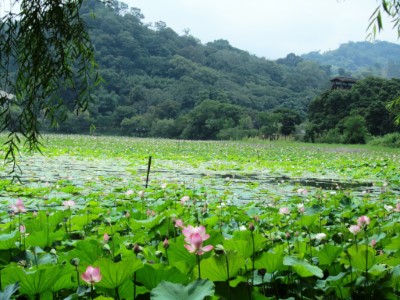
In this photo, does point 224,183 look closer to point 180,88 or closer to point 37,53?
point 37,53

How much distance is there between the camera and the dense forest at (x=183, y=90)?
38.0m

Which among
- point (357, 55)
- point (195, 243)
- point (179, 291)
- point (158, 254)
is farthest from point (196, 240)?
point (357, 55)

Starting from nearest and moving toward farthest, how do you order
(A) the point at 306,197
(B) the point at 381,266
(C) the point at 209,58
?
(B) the point at 381,266, (A) the point at 306,197, (C) the point at 209,58

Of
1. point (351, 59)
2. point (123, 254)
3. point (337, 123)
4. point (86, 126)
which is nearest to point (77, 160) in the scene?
point (123, 254)

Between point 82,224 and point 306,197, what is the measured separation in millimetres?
2806

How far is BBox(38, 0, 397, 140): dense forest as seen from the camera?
38.0m

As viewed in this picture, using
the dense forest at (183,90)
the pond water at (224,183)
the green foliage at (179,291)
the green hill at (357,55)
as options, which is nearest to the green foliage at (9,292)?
the green foliage at (179,291)

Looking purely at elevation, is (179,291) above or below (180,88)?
below

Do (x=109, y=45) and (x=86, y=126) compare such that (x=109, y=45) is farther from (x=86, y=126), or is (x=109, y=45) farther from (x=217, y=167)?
(x=217, y=167)

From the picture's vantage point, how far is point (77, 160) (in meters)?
9.58

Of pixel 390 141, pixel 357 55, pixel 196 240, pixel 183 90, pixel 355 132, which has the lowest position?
pixel 196 240

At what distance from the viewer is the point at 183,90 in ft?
161

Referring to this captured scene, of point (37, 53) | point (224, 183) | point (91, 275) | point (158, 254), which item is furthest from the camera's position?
point (224, 183)

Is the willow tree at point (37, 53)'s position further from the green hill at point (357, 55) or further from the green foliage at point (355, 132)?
the green hill at point (357, 55)
